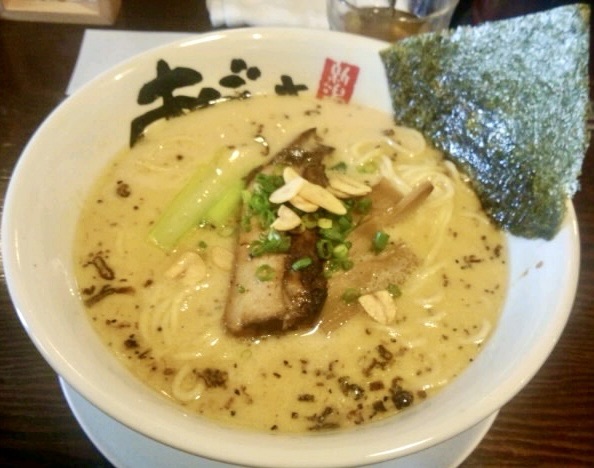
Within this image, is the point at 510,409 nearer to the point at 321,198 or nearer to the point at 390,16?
the point at 321,198

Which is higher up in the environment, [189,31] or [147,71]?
[147,71]

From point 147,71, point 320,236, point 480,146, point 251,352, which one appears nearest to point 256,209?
point 320,236

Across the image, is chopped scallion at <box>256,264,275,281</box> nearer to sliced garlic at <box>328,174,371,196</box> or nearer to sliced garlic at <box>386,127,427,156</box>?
sliced garlic at <box>328,174,371,196</box>

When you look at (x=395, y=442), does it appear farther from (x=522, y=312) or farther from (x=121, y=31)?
(x=121, y=31)

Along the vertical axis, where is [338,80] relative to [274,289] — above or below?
above

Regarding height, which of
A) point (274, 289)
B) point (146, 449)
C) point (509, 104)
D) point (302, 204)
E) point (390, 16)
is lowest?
point (146, 449)

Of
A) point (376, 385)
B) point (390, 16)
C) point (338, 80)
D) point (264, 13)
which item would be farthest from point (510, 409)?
point (264, 13)
